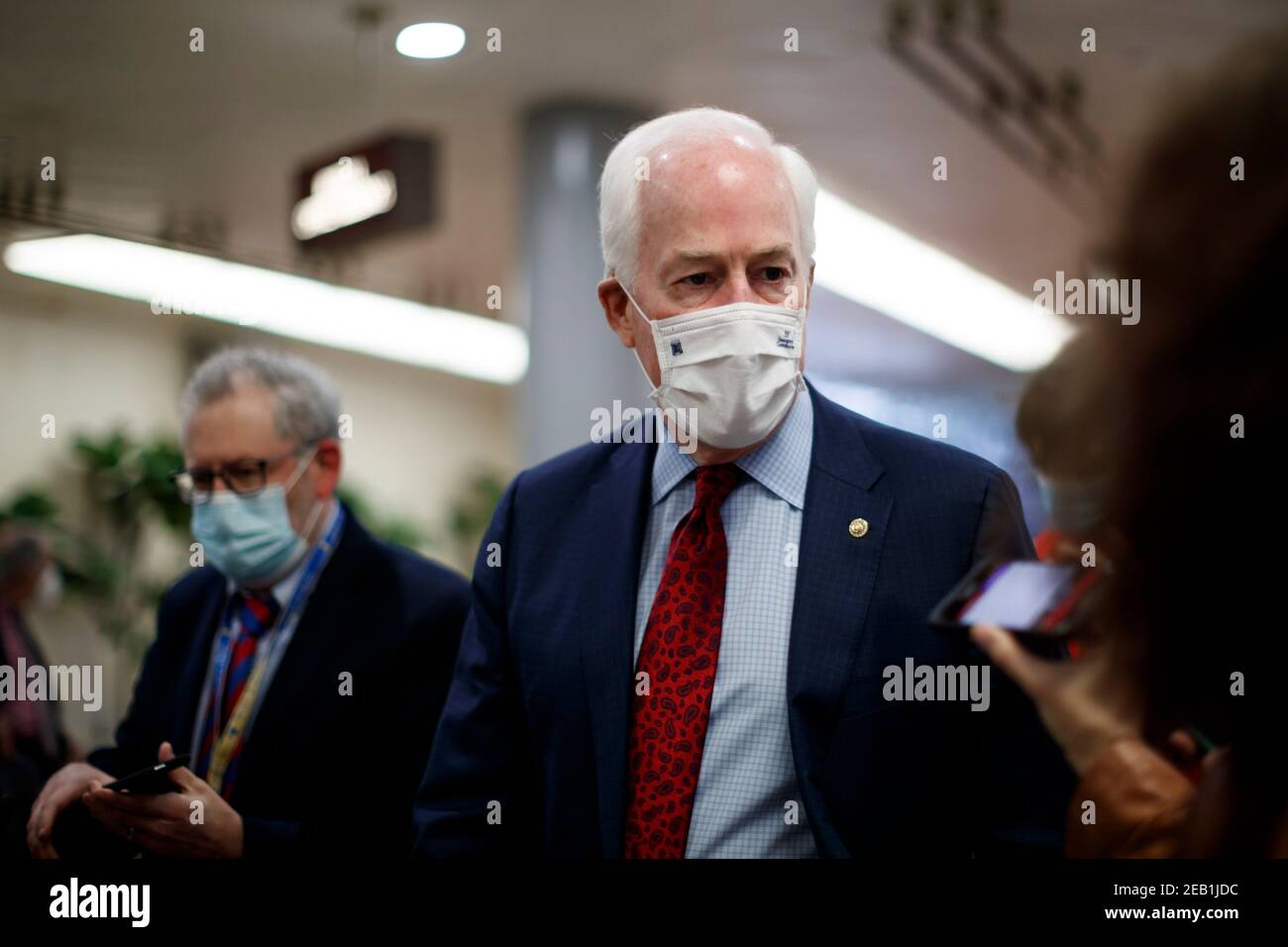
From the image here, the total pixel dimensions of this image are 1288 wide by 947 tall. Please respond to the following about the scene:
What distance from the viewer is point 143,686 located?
224cm

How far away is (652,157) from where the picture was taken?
173cm

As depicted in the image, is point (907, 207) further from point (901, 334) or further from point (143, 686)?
point (143, 686)

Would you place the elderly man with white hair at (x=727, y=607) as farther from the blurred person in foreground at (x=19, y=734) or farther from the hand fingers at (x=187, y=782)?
the blurred person in foreground at (x=19, y=734)

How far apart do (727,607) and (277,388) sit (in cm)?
107

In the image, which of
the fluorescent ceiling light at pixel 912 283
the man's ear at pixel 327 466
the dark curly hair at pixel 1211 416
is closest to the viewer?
the dark curly hair at pixel 1211 416

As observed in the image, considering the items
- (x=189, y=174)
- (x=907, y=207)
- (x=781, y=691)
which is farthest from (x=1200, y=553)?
(x=189, y=174)

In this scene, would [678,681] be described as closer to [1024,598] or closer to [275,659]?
[1024,598]

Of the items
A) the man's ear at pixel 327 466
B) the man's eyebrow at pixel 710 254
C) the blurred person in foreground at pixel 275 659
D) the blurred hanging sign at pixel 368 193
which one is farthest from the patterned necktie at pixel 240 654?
the blurred hanging sign at pixel 368 193

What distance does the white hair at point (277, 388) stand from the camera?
2.25m

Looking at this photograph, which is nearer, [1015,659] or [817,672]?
[1015,659]

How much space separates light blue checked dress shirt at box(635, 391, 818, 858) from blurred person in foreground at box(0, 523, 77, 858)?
1.18m

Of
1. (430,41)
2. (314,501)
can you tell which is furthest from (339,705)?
(430,41)

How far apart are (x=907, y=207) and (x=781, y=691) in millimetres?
3765

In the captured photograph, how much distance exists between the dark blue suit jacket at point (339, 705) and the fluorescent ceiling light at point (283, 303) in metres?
2.13
